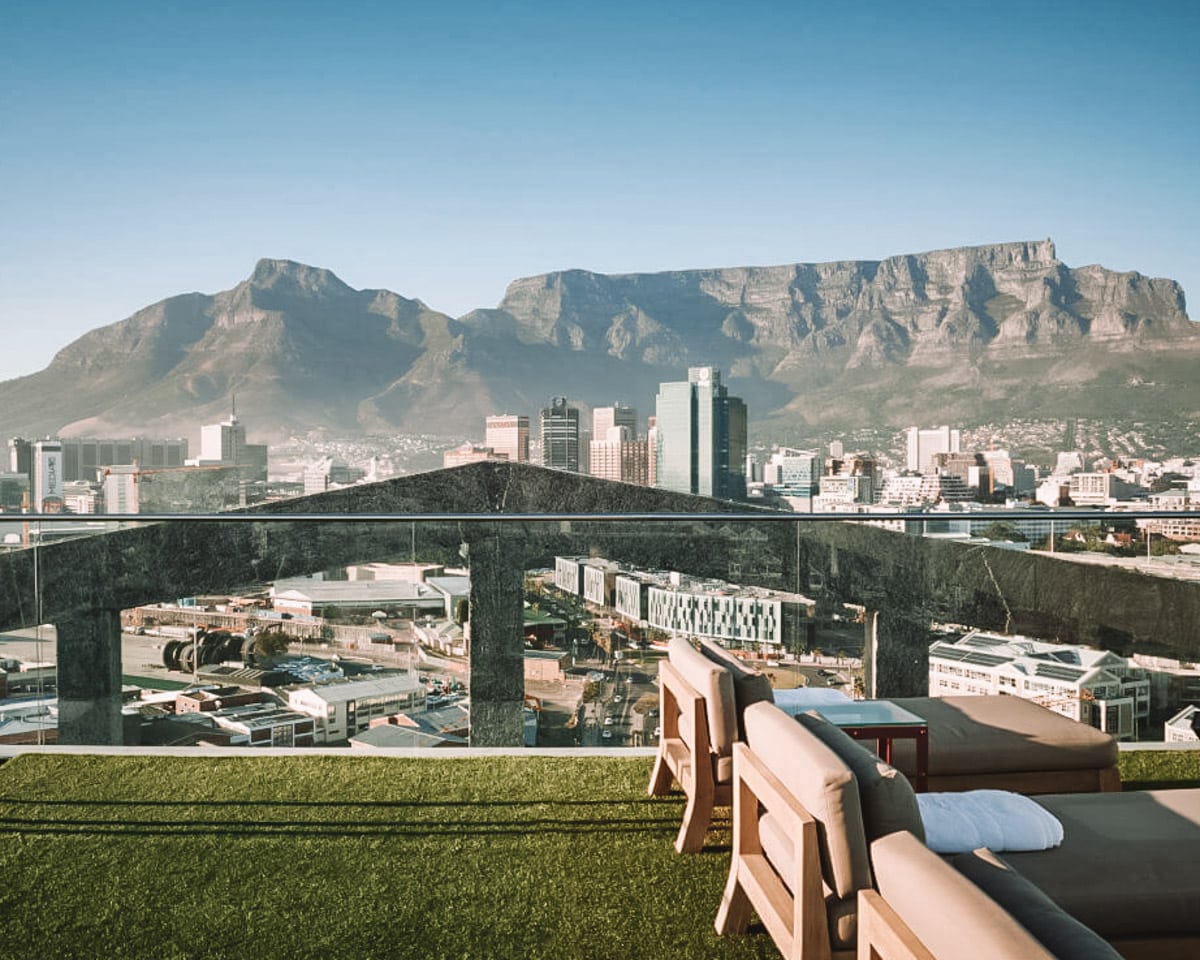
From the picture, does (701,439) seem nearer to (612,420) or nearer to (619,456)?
(612,420)

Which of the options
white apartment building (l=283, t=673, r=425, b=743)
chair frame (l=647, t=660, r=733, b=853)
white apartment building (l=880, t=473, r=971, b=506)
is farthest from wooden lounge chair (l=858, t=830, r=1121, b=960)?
white apartment building (l=880, t=473, r=971, b=506)

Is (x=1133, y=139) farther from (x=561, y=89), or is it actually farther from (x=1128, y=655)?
(x=1128, y=655)

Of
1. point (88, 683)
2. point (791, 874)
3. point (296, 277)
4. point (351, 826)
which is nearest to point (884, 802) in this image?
point (791, 874)

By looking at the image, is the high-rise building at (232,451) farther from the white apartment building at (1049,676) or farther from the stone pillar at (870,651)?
the white apartment building at (1049,676)

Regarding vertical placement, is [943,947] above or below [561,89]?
below

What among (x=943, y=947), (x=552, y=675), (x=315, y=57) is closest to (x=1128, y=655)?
(x=552, y=675)

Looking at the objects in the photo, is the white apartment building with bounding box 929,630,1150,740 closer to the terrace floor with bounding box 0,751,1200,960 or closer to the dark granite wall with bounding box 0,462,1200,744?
the dark granite wall with bounding box 0,462,1200,744
